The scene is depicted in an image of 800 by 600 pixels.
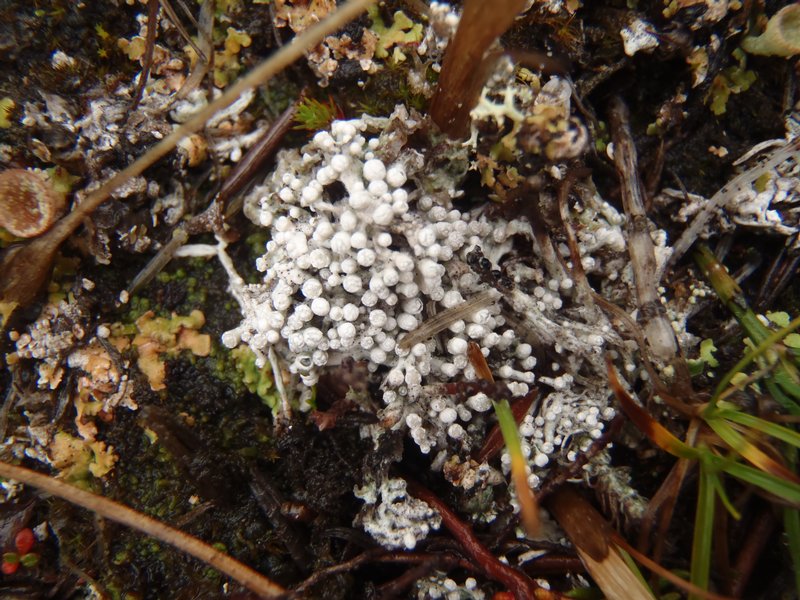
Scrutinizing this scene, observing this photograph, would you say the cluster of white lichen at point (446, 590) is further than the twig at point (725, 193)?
No

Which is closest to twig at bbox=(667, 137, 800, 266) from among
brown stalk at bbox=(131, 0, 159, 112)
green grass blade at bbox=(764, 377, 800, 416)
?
green grass blade at bbox=(764, 377, 800, 416)

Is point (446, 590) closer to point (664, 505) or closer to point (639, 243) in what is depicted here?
point (664, 505)

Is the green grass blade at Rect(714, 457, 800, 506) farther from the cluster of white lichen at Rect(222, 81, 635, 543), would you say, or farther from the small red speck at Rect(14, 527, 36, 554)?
the small red speck at Rect(14, 527, 36, 554)

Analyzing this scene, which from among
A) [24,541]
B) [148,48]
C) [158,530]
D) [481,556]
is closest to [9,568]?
[24,541]

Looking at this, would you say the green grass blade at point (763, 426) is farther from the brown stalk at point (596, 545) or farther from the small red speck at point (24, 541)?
the small red speck at point (24, 541)

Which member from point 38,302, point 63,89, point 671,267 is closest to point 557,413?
point 671,267

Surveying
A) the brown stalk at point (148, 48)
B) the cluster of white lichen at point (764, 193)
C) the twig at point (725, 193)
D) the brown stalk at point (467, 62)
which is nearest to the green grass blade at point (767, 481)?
the twig at point (725, 193)

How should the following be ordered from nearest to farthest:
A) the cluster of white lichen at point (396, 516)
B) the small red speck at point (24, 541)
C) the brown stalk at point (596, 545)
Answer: the brown stalk at point (596, 545) < the cluster of white lichen at point (396, 516) < the small red speck at point (24, 541)
